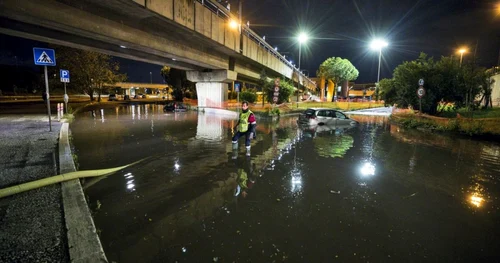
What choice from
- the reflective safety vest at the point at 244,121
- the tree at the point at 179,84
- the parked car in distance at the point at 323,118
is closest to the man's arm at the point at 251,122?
the reflective safety vest at the point at 244,121

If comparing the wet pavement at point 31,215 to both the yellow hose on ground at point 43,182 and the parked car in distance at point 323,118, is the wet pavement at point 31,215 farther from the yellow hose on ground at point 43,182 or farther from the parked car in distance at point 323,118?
the parked car in distance at point 323,118

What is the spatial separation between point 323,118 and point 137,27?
12.3 meters

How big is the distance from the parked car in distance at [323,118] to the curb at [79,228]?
1420cm

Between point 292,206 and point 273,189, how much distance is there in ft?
2.84

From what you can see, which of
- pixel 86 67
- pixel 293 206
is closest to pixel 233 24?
pixel 293 206

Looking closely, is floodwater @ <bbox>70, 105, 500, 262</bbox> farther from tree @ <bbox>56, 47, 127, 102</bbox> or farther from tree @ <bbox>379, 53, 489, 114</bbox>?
tree @ <bbox>56, 47, 127, 102</bbox>

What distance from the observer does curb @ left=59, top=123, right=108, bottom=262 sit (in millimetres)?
2832

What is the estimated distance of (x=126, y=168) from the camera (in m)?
→ 6.83

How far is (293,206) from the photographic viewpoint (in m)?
4.67

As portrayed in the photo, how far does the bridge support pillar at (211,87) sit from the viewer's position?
2708cm

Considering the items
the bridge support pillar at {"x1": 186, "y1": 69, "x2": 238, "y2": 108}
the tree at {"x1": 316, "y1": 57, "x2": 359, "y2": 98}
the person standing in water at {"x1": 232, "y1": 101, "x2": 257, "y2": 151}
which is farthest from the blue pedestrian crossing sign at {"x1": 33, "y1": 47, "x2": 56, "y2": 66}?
the tree at {"x1": 316, "y1": 57, "x2": 359, "y2": 98}

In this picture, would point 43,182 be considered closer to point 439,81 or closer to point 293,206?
point 293,206

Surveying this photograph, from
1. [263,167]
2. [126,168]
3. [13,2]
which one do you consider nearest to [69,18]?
[13,2]

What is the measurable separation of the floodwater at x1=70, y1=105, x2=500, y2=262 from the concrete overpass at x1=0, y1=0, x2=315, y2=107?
5590mm
